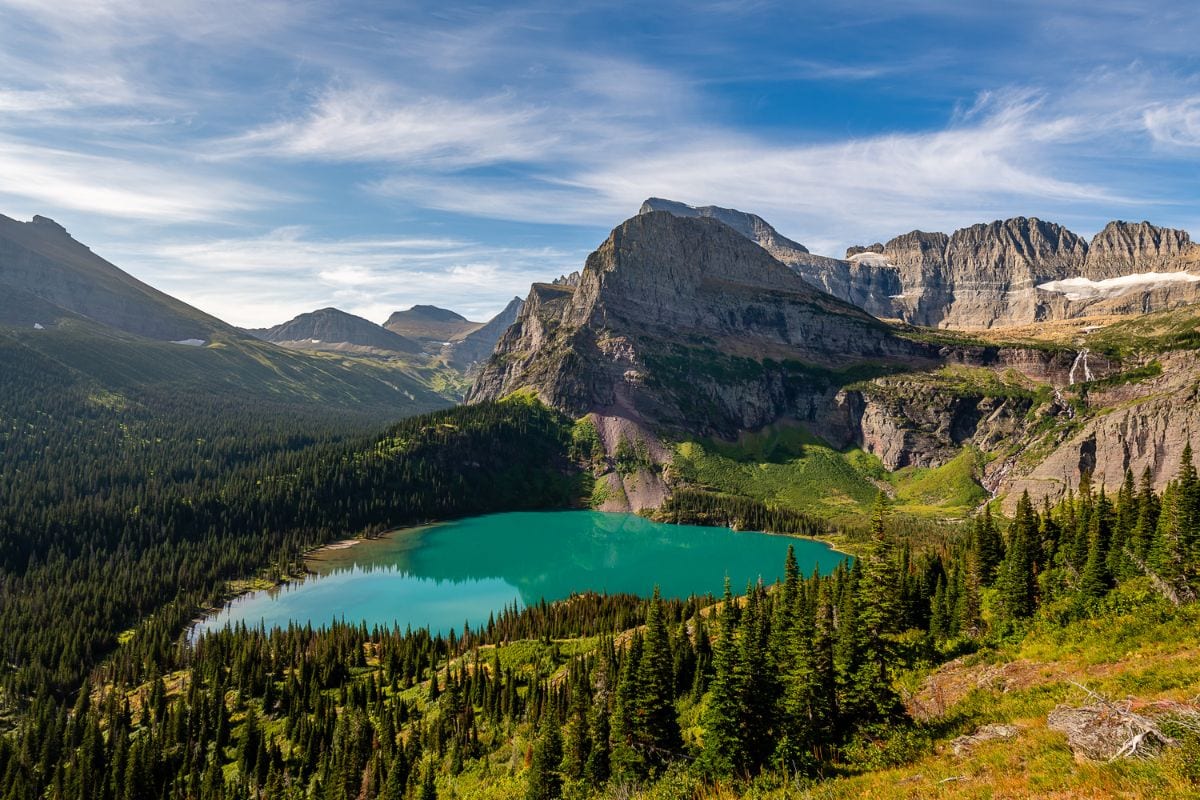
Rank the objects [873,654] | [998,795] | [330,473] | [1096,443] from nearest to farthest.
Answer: [998,795] → [873,654] → [1096,443] → [330,473]

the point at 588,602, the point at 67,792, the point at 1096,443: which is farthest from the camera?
the point at 1096,443

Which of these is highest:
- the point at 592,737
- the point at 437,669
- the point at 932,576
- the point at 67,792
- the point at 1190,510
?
the point at 1190,510

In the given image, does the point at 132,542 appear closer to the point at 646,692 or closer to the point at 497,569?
the point at 497,569

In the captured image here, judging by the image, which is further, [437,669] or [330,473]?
[330,473]

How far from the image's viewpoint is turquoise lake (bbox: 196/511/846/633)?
12119 cm

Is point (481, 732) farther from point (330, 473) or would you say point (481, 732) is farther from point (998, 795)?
point (330, 473)

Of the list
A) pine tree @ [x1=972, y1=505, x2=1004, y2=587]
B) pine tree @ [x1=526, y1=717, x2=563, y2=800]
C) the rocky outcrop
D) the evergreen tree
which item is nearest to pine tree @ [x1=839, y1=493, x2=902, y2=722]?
the evergreen tree

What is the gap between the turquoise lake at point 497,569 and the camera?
121188 mm

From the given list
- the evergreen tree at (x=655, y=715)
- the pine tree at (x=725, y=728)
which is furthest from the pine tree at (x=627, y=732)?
the pine tree at (x=725, y=728)

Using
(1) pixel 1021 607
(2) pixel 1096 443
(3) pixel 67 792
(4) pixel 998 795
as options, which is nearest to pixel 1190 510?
(1) pixel 1021 607

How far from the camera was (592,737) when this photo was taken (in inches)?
1772

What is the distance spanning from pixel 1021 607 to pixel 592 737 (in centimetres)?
3535

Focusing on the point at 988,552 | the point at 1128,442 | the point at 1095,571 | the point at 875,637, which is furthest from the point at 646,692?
the point at 1128,442

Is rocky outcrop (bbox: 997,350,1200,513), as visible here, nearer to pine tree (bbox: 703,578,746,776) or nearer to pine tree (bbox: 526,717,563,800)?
pine tree (bbox: 703,578,746,776)
